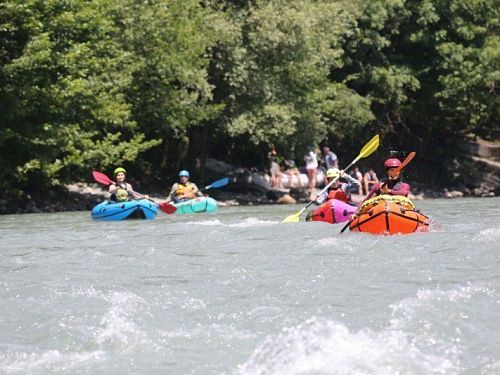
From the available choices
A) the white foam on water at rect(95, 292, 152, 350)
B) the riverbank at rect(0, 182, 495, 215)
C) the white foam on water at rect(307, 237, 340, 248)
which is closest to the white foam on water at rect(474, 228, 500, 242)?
the white foam on water at rect(307, 237, 340, 248)

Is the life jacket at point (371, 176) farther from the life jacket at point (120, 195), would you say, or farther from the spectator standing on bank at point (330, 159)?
the life jacket at point (120, 195)

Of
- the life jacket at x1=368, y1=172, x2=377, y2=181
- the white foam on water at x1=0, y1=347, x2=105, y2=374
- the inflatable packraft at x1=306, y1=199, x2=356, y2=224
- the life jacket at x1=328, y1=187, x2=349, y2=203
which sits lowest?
the life jacket at x1=368, y1=172, x2=377, y2=181

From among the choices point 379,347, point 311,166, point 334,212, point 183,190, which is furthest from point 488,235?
point 311,166

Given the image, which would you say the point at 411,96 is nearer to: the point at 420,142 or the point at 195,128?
the point at 420,142

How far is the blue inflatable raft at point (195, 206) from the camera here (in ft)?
72.0

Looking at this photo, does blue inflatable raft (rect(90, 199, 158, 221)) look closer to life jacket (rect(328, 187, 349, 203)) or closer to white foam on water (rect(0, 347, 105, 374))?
life jacket (rect(328, 187, 349, 203))

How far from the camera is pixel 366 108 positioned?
32.9 m

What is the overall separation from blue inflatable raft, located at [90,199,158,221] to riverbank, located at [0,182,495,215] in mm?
4417

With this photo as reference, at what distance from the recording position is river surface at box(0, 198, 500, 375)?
23.0ft

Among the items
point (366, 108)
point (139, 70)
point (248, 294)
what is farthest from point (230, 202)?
point (248, 294)

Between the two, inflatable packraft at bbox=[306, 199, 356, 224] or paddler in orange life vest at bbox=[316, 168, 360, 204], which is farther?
paddler in orange life vest at bbox=[316, 168, 360, 204]

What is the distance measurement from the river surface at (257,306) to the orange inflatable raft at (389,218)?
23cm

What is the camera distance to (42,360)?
7.17 metres

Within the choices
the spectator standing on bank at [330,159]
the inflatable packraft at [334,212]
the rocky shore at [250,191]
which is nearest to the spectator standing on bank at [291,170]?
the rocky shore at [250,191]
